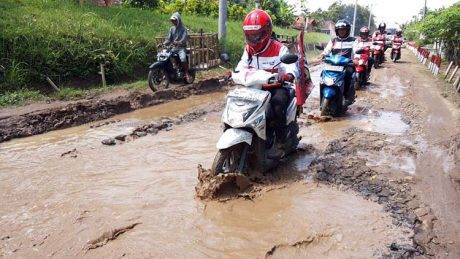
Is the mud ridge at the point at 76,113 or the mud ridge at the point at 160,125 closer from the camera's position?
the mud ridge at the point at 160,125

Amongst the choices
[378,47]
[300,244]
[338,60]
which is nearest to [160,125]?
[338,60]

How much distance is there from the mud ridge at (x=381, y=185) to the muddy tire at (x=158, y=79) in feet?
16.5

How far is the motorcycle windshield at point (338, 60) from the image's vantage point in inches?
317

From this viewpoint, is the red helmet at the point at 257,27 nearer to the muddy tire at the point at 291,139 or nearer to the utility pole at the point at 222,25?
the muddy tire at the point at 291,139

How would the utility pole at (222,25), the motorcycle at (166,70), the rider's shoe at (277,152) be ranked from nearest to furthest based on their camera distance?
the rider's shoe at (277,152), the motorcycle at (166,70), the utility pole at (222,25)

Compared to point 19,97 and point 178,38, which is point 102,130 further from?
point 178,38

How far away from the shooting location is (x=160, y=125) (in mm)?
7402

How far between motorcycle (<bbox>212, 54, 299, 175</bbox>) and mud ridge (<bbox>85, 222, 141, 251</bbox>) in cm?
115

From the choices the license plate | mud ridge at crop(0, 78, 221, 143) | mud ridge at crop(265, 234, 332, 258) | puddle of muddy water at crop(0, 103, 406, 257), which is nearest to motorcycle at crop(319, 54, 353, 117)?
the license plate

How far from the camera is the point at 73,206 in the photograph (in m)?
4.16

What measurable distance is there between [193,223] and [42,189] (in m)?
1.84

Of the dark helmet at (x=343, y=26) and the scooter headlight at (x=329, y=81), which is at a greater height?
the dark helmet at (x=343, y=26)

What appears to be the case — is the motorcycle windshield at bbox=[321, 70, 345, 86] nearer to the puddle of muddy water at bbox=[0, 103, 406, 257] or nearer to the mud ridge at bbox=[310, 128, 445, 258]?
the mud ridge at bbox=[310, 128, 445, 258]

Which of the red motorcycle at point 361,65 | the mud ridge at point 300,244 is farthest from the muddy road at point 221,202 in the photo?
the red motorcycle at point 361,65
